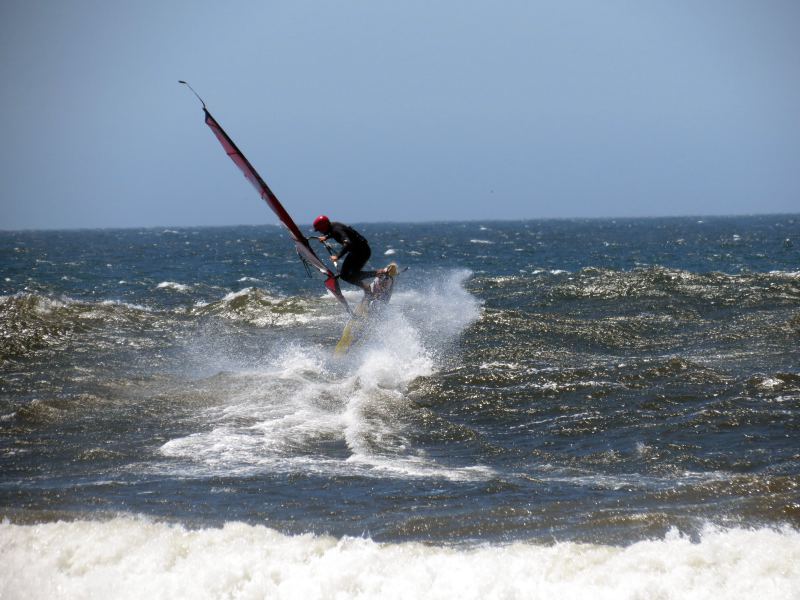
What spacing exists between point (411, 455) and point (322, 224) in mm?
4806

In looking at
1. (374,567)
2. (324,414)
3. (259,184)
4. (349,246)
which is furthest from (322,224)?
(374,567)

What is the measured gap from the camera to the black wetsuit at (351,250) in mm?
13531

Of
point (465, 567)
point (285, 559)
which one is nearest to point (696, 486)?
point (465, 567)

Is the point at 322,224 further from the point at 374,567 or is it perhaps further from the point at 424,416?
the point at 374,567

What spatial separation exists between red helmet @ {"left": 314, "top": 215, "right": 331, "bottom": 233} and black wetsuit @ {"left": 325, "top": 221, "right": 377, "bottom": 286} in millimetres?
121

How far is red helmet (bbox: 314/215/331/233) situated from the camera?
13.1m

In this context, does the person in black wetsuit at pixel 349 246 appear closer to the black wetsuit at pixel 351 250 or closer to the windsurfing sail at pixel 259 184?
the black wetsuit at pixel 351 250

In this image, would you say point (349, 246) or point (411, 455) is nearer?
point (411, 455)

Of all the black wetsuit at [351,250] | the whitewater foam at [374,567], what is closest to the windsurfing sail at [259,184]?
the black wetsuit at [351,250]

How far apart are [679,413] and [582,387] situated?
1.81m

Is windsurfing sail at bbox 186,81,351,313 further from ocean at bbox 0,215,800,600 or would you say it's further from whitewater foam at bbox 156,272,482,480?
ocean at bbox 0,215,800,600

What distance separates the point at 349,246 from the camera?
1369 cm

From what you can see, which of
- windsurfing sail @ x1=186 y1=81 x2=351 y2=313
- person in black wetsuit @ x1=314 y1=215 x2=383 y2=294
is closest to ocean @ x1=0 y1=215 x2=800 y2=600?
person in black wetsuit @ x1=314 y1=215 x2=383 y2=294

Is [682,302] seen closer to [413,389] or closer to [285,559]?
[413,389]
